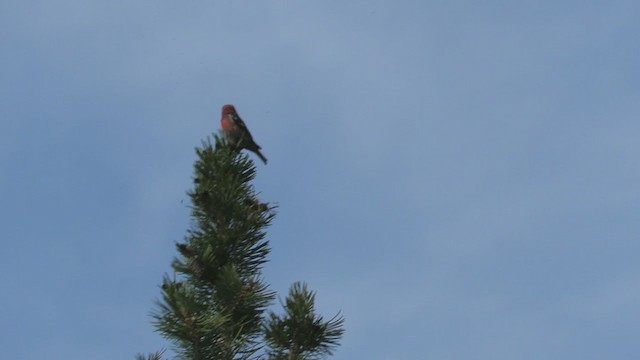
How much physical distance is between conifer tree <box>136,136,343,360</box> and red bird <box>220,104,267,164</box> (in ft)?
3.52

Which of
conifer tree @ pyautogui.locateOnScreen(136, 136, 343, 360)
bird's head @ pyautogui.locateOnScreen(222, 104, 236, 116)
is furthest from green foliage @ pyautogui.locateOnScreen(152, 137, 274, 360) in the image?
bird's head @ pyautogui.locateOnScreen(222, 104, 236, 116)

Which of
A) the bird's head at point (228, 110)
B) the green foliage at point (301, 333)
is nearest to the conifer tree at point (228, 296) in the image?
the green foliage at point (301, 333)

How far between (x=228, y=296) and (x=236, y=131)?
3388mm

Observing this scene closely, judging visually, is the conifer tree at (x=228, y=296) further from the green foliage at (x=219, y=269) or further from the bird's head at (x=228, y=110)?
the bird's head at (x=228, y=110)

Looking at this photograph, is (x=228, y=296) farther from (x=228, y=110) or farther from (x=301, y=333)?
(x=228, y=110)

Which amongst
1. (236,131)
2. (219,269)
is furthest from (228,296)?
(236,131)

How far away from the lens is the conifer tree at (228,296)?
8.34m

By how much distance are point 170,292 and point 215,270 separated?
0.48 metres

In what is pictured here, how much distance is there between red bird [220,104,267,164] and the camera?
10.6m

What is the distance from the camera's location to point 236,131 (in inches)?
460

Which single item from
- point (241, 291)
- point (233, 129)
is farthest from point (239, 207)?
point (233, 129)

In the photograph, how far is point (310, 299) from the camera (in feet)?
27.9

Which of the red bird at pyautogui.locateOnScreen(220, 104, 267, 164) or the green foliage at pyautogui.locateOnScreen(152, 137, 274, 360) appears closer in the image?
the green foliage at pyautogui.locateOnScreen(152, 137, 274, 360)

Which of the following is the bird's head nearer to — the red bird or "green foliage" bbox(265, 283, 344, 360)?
the red bird
